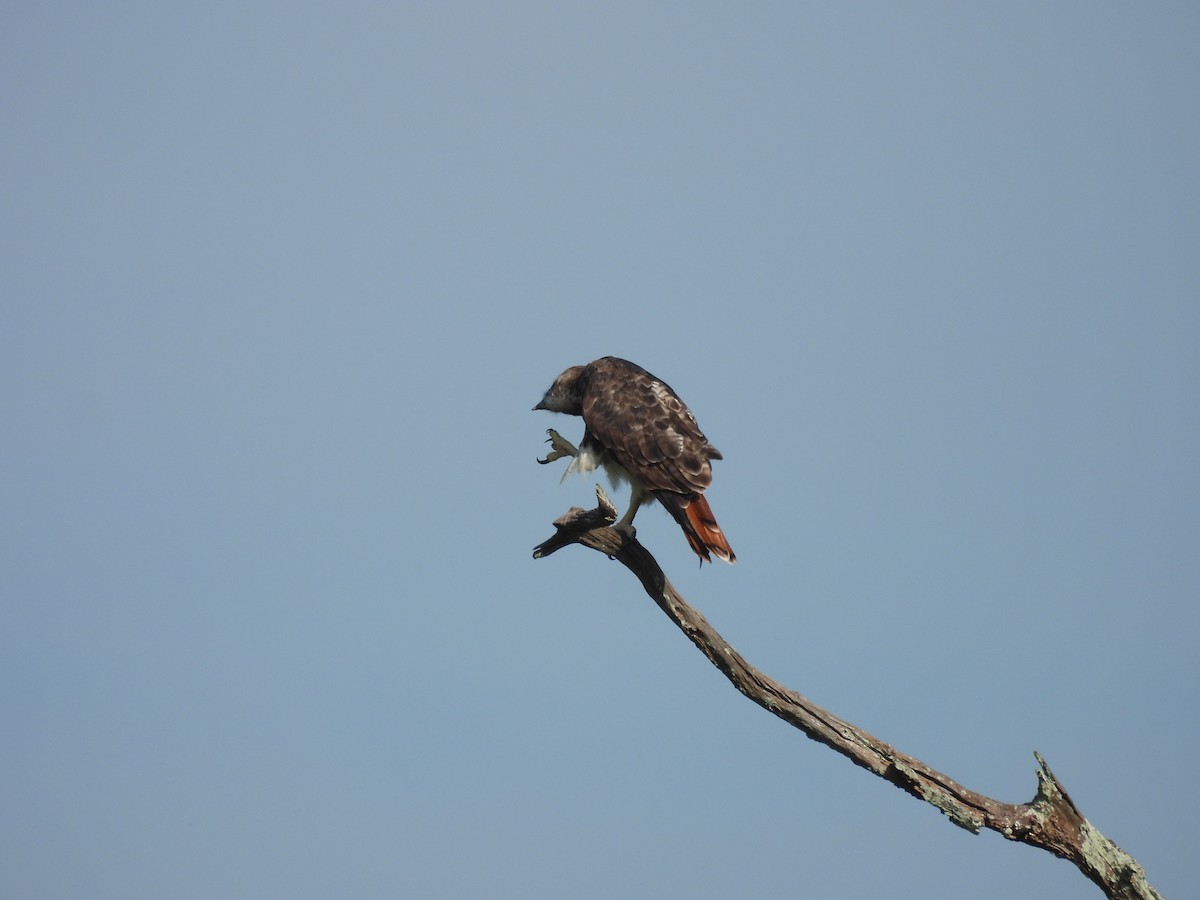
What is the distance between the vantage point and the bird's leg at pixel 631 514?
289 inches

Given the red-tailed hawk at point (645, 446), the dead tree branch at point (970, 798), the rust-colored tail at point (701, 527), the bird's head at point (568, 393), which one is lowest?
the dead tree branch at point (970, 798)

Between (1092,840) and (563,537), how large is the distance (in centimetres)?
326

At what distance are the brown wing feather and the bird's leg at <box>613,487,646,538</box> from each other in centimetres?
16

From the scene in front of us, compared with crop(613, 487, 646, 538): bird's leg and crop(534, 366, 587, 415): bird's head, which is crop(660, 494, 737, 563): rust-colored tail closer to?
crop(613, 487, 646, 538): bird's leg

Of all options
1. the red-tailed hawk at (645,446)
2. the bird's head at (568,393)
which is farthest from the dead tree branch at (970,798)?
the bird's head at (568,393)

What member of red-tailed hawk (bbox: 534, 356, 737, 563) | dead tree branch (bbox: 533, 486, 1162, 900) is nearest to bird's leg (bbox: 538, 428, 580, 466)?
red-tailed hawk (bbox: 534, 356, 737, 563)

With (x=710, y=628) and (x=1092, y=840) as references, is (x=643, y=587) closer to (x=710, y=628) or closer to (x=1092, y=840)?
(x=710, y=628)

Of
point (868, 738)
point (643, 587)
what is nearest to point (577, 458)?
point (643, 587)

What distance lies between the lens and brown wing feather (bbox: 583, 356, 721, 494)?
7332 millimetres

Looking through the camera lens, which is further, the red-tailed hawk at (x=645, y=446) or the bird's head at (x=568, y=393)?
the bird's head at (x=568, y=393)

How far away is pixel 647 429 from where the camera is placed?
300 inches

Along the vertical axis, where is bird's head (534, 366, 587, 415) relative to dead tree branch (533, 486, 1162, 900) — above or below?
above

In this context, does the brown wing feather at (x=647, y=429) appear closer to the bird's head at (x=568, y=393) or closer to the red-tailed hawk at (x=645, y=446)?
the red-tailed hawk at (x=645, y=446)

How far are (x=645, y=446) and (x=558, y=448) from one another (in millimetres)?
987
